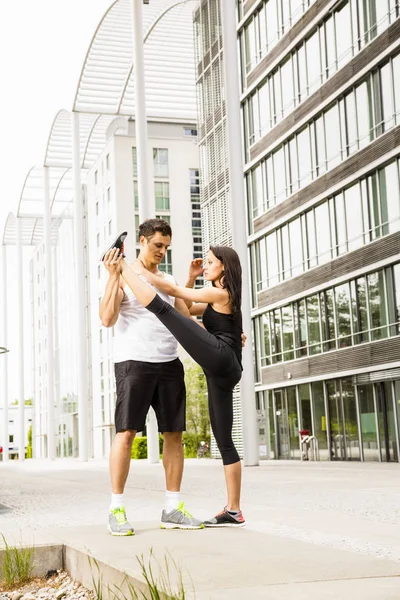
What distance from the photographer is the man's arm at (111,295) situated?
5.57 m

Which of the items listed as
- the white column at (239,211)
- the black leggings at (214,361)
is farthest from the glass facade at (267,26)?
the black leggings at (214,361)

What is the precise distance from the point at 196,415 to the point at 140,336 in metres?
45.2

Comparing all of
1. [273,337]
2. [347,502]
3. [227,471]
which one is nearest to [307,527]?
[227,471]

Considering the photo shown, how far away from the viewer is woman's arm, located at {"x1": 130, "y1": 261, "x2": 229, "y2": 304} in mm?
5703

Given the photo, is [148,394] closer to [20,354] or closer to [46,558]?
[46,558]

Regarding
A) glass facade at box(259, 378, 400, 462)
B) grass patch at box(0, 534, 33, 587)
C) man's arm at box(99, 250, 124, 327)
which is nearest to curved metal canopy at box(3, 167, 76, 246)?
glass facade at box(259, 378, 400, 462)

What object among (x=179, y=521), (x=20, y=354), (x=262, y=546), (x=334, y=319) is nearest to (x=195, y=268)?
(x=179, y=521)

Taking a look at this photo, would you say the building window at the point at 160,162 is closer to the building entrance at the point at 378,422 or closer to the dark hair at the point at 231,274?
the building entrance at the point at 378,422

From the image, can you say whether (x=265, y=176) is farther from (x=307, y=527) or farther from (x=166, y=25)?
(x=307, y=527)

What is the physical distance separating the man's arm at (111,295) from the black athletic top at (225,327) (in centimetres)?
57

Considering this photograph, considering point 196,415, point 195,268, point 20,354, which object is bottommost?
point 195,268

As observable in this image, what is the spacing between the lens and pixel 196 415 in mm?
50562

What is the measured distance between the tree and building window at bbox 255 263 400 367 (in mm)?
15489

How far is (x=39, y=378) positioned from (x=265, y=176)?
5873cm
